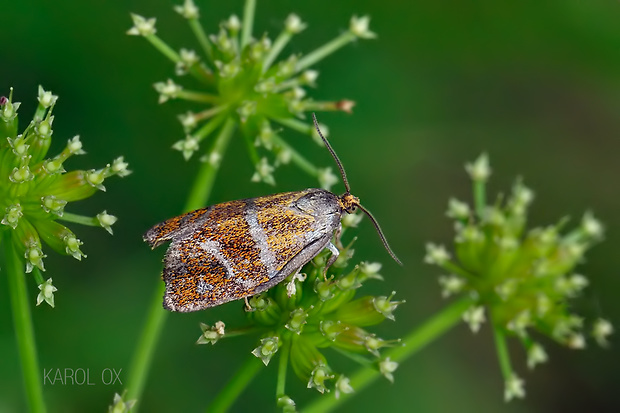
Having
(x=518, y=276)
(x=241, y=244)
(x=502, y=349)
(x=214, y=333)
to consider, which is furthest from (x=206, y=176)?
(x=502, y=349)

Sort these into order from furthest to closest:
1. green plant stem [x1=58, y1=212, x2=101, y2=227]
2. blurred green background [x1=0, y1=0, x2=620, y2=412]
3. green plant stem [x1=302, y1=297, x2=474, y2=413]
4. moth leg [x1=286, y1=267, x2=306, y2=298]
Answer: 1. blurred green background [x1=0, y1=0, x2=620, y2=412]
2. green plant stem [x1=302, y1=297, x2=474, y2=413]
3. moth leg [x1=286, y1=267, x2=306, y2=298]
4. green plant stem [x1=58, y1=212, x2=101, y2=227]

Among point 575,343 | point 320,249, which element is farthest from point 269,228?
point 575,343

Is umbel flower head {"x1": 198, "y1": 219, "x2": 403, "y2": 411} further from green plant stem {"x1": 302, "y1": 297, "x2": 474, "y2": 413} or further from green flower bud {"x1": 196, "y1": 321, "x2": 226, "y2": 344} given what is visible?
green plant stem {"x1": 302, "y1": 297, "x2": 474, "y2": 413}

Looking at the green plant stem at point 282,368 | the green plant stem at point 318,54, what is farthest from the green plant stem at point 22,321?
the green plant stem at point 318,54

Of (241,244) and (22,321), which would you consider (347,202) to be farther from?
(22,321)

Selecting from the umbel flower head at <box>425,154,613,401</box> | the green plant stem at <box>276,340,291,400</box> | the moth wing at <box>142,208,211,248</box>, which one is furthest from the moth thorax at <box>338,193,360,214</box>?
the green plant stem at <box>276,340,291,400</box>
